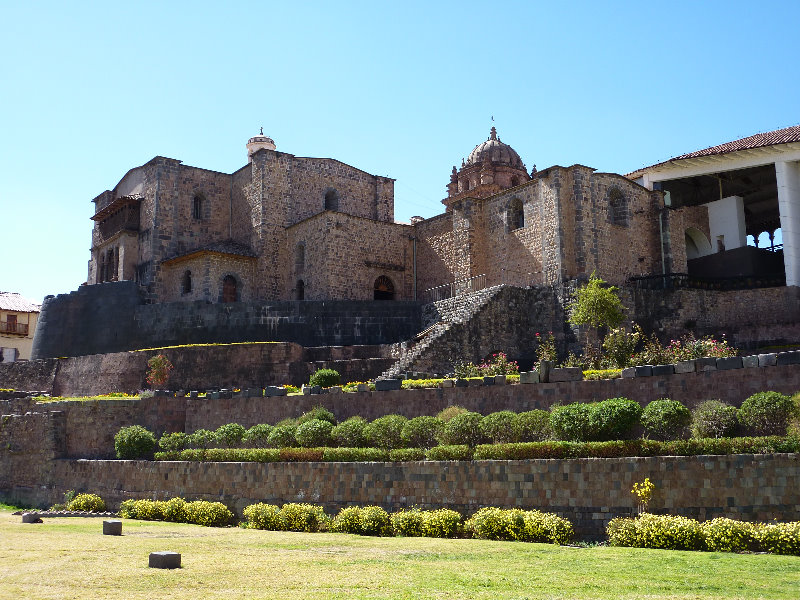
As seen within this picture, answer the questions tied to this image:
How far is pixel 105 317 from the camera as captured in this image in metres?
36.8

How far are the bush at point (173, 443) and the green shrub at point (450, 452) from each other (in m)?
9.02

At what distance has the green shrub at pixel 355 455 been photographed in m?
18.4

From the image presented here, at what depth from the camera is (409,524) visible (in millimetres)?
15945

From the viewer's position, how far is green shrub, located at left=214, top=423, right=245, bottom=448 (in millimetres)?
22250

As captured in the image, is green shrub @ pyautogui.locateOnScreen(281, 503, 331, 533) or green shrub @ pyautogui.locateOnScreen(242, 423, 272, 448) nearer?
green shrub @ pyautogui.locateOnScreen(281, 503, 331, 533)

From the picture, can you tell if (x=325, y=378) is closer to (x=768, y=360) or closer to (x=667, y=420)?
(x=667, y=420)

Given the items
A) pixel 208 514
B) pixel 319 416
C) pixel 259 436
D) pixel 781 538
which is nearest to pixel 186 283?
pixel 259 436

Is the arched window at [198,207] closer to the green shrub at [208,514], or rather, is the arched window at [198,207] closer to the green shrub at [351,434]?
the green shrub at [351,434]

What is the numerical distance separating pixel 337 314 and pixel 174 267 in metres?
11.8

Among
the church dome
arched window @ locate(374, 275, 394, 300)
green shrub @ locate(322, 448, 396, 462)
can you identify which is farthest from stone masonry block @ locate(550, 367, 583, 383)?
the church dome

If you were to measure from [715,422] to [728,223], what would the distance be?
24.6 metres

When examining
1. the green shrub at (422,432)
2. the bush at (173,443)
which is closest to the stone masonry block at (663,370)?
the green shrub at (422,432)

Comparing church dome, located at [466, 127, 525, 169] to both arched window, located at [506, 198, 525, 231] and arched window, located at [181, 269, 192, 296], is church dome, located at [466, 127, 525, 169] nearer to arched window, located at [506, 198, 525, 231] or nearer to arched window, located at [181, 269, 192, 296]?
arched window, located at [506, 198, 525, 231]

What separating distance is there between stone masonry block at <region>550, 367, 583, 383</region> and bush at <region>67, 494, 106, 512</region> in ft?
42.1
